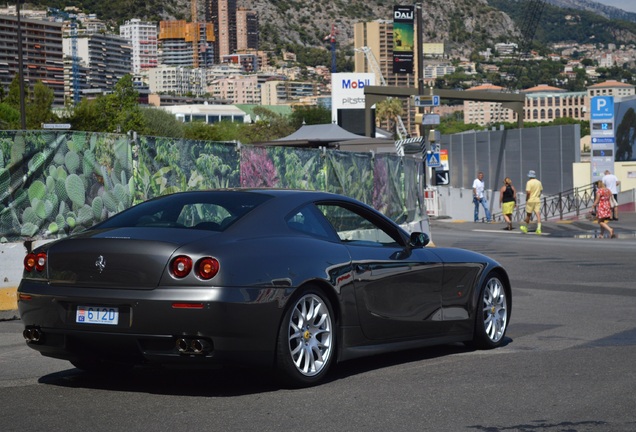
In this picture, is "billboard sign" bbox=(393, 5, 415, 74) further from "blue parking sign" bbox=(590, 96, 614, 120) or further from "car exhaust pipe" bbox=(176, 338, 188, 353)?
"car exhaust pipe" bbox=(176, 338, 188, 353)

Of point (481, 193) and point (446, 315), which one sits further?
point (481, 193)

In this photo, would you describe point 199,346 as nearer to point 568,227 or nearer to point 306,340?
point 306,340

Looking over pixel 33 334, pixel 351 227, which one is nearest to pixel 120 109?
pixel 351 227

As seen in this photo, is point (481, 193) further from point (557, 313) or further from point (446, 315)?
point (446, 315)

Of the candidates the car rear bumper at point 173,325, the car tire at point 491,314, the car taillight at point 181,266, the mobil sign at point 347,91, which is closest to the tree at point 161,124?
the mobil sign at point 347,91

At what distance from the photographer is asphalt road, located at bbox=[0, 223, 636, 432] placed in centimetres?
645

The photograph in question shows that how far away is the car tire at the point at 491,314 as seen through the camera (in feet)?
31.2

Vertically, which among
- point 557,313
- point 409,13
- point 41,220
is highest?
point 409,13

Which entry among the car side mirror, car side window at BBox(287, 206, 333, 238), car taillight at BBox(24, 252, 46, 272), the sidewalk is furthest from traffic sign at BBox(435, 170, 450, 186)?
car taillight at BBox(24, 252, 46, 272)

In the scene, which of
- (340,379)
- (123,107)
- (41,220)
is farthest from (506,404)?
(123,107)

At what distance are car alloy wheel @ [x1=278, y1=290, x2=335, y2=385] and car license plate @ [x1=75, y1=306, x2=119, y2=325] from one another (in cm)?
106

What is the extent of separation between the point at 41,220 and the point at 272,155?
5.74 meters

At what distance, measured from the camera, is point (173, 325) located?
278 inches

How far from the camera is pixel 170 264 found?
7148 mm
